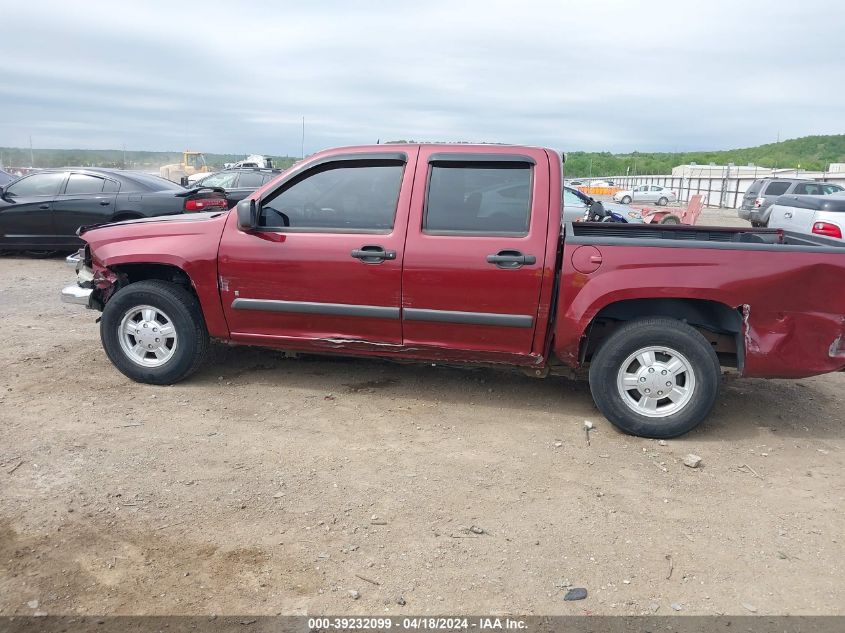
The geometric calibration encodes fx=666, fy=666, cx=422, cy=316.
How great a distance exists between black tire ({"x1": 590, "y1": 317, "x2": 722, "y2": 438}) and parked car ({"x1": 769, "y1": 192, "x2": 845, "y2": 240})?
5.78m

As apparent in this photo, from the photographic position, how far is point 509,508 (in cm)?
338

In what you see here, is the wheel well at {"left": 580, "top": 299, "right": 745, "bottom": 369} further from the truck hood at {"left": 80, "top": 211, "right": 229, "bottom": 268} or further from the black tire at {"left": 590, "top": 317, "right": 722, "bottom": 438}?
the truck hood at {"left": 80, "top": 211, "right": 229, "bottom": 268}

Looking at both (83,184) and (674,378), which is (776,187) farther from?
(674,378)

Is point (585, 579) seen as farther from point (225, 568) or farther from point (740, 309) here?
point (740, 309)

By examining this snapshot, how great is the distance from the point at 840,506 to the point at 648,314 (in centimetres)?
150

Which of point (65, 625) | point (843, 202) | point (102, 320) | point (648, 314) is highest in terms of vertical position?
point (843, 202)

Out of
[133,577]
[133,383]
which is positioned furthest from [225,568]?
[133,383]

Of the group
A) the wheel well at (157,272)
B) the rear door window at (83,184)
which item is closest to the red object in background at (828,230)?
the wheel well at (157,272)

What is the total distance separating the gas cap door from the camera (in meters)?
4.09

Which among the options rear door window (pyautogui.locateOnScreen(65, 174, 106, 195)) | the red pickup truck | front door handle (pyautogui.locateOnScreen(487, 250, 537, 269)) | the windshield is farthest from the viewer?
the windshield

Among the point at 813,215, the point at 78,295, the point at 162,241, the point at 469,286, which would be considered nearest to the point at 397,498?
the point at 469,286

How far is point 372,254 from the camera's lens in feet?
14.3

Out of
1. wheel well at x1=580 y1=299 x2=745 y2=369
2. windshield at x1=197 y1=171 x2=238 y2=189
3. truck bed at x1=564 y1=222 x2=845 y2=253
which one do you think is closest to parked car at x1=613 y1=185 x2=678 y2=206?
windshield at x1=197 y1=171 x2=238 y2=189

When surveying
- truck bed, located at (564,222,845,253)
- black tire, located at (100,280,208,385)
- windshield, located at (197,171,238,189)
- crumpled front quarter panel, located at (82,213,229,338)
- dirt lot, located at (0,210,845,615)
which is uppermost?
windshield, located at (197,171,238,189)
